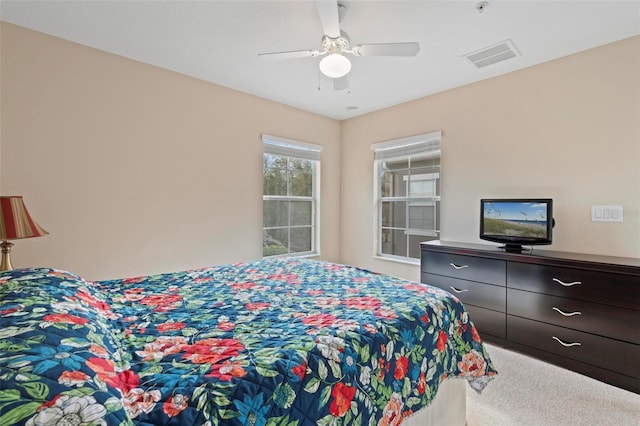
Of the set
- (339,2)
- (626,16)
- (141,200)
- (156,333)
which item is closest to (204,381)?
(156,333)

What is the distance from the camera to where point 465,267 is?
2.85 m

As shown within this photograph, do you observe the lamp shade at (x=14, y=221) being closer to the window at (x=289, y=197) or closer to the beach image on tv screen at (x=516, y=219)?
the window at (x=289, y=197)

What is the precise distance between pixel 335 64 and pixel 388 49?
1.26ft

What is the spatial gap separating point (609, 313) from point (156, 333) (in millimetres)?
2826

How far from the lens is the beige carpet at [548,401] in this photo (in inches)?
70.9

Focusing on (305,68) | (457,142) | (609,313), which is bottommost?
(609,313)

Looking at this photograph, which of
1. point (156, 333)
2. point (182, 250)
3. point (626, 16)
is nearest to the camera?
point (156, 333)

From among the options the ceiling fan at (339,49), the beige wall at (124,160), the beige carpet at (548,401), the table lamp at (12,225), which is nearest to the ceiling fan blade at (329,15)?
the ceiling fan at (339,49)

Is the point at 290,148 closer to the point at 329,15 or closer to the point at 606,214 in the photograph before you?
the point at 329,15

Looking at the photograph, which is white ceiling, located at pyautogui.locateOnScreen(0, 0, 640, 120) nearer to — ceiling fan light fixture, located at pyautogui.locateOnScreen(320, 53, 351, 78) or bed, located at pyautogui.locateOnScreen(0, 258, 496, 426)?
ceiling fan light fixture, located at pyautogui.locateOnScreen(320, 53, 351, 78)

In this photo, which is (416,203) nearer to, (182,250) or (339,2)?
(339,2)

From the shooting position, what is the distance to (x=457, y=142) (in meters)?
3.42

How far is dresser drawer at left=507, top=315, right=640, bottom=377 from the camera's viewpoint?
6.73 feet

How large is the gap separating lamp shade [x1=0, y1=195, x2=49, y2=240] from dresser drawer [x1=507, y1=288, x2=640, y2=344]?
360 cm
